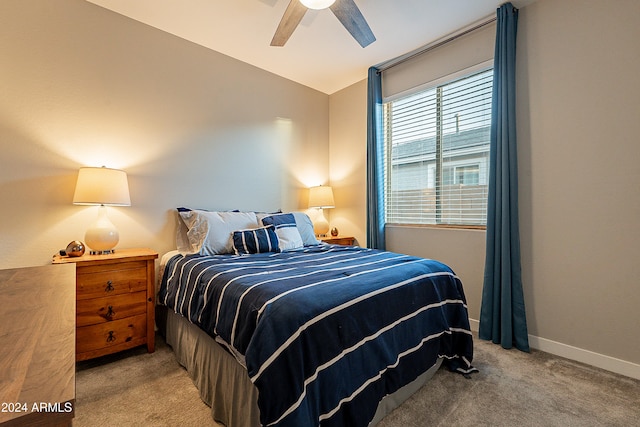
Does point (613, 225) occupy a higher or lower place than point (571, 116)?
lower

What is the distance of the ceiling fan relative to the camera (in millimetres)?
1907

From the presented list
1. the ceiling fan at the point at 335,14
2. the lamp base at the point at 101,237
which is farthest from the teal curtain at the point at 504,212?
the lamp base at the point at 101,237

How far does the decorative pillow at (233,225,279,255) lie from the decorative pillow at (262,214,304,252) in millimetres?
113

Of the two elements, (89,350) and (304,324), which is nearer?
(304,324)

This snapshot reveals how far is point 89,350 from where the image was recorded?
1.94 meters

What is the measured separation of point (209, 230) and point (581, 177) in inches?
115

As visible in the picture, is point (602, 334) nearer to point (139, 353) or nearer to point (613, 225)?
point (613, 225)

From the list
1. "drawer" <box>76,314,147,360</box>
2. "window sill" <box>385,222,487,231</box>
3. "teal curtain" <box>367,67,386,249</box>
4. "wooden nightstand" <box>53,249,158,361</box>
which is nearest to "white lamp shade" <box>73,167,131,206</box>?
"wooden nightstand" <box>53,249,158,361</box>

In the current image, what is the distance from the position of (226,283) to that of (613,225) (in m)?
2.59

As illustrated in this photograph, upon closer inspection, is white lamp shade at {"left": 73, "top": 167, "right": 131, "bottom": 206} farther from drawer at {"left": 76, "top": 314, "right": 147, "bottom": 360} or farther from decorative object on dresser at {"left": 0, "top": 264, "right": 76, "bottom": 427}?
decorative object on dresser at {"left": 0, "top": 264, "right": 76, "bottom": 427}

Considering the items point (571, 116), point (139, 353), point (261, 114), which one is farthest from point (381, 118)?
point (139, 353)

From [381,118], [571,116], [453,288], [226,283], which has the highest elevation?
[381,118]

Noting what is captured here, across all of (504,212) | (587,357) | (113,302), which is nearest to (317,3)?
(504,212)

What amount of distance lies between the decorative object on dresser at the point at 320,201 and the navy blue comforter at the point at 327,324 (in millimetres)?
1536
